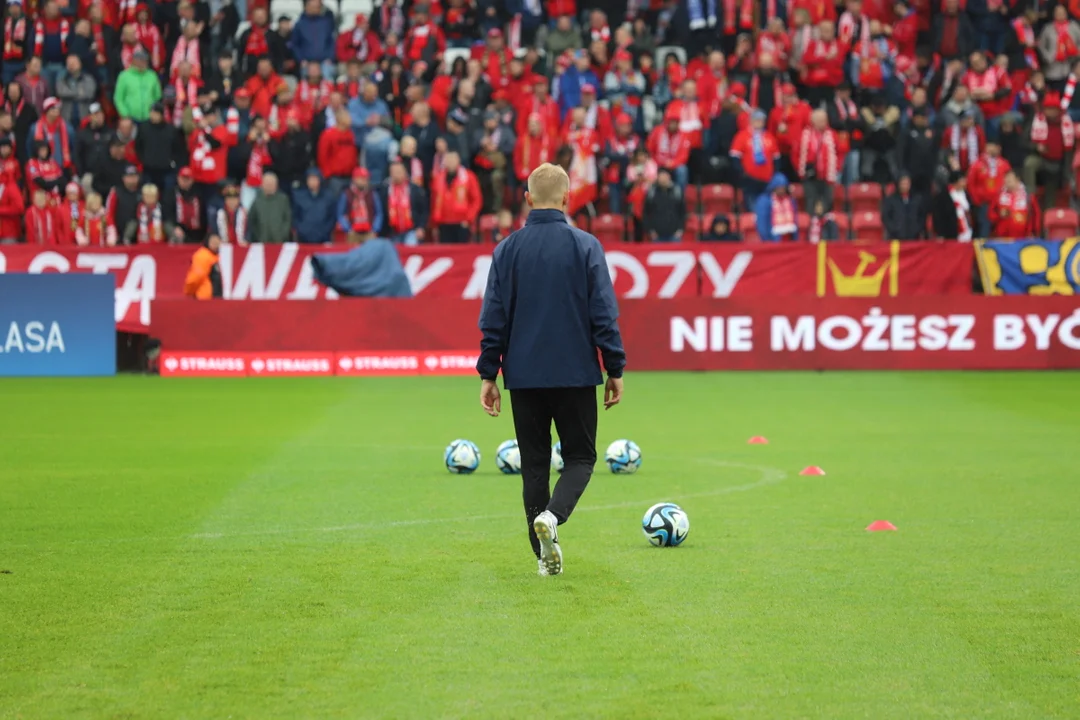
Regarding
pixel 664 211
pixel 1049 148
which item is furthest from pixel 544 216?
pixel 1049 148

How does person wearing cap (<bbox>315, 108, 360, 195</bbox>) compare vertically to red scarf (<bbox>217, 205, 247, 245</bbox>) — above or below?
above

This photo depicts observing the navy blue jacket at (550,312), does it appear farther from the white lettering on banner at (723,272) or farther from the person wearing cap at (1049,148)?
the person wearing cap at (1049,148)

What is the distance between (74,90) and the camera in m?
28.9

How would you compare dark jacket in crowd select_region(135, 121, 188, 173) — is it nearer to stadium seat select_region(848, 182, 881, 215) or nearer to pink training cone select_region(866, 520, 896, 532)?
stadium seat select_region(848, 182, 881, 215)

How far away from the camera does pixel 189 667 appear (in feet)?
19.4

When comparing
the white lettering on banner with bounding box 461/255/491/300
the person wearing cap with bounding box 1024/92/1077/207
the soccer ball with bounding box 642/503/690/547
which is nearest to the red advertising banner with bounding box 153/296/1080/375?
the white lettering on banner with bounding box 461/255/491/300

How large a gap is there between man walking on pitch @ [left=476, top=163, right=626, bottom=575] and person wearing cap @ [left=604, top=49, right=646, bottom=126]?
21116mm

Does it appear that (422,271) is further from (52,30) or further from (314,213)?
(52,30)

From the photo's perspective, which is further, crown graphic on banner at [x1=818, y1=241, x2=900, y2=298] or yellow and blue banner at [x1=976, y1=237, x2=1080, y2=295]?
crown graphic on banner at [x1=818, y1=241, x2=900, y2=298]

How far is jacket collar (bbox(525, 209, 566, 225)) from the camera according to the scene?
25.4 feet

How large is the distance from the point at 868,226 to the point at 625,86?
503 cm

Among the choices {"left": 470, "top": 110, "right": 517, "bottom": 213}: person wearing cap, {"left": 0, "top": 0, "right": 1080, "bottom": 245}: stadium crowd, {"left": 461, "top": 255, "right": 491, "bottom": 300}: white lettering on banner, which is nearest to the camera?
{"left": 461, "top": 255, "right": 491, "bottom": 300}: white lettering on banner

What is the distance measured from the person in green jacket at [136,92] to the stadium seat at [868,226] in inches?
504

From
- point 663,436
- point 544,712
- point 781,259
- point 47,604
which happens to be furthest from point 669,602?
point 781,259
